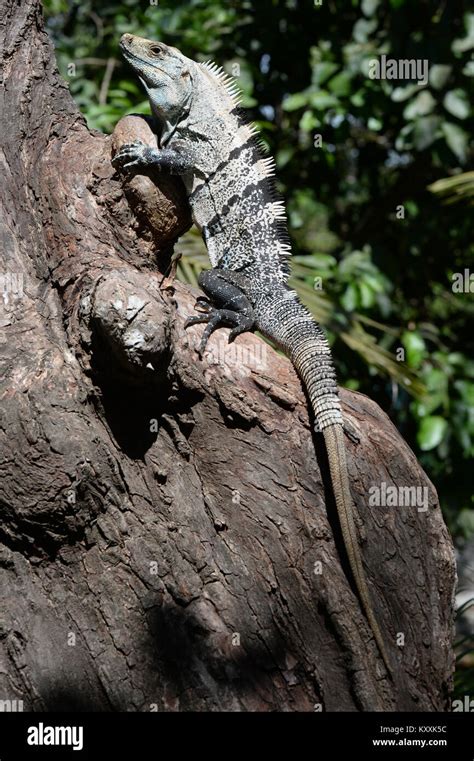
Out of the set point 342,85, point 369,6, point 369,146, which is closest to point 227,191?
point 342,85

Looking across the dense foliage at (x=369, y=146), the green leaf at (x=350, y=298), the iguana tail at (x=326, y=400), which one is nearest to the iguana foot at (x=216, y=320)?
the iguana tail at (x=326, y=400)

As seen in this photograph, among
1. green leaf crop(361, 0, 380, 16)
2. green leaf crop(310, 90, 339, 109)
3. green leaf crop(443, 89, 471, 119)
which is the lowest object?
green leaf crop(443, 89, 471, 119)

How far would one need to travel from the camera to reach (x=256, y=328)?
12.5 ft

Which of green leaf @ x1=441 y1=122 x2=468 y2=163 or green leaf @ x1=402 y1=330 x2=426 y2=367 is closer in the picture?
green leaf @ x1=441 y1=122 x2=468 y2=163

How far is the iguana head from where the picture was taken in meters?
4.25

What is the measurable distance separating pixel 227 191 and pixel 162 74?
2.71ft

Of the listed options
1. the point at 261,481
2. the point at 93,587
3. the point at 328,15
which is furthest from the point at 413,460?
the point at 328,15

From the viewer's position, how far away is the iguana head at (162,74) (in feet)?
13.9

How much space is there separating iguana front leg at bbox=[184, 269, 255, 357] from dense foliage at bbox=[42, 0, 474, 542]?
0.66 meters

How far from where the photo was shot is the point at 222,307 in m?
3.63

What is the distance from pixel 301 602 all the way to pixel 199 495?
55 centimetres
